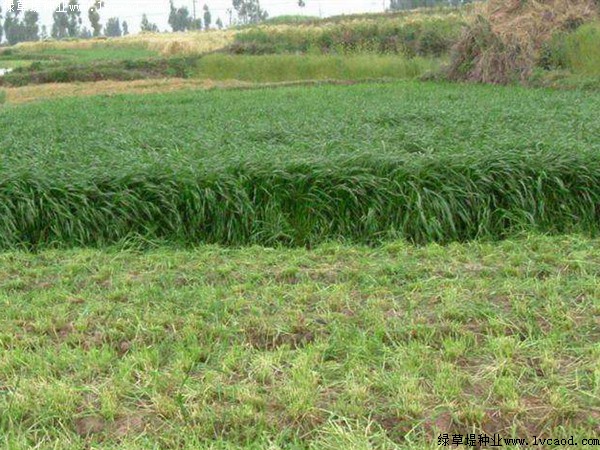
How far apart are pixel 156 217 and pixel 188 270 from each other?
5.13 ft

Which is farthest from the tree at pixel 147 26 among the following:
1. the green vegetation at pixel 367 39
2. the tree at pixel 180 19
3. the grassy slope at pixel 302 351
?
the grassy slope at pixel 302 351

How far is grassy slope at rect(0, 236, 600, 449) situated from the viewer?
8.27 ft

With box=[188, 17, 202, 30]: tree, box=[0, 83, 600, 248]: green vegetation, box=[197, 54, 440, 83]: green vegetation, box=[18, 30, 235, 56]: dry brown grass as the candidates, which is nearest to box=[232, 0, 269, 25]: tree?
A: box=[188, 17, 202, 30]: tree

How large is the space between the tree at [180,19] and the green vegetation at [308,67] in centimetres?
4723

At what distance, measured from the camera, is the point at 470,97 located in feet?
40.5

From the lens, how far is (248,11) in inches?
2616

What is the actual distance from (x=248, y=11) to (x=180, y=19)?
25.7ft

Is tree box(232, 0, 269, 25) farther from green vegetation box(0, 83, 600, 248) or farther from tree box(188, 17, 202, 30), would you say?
green vegetation box(0, 83, 600, 248)

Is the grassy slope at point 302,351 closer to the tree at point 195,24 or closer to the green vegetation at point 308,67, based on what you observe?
the green vegetation at point 308,67

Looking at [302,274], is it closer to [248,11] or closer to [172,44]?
[172,44]

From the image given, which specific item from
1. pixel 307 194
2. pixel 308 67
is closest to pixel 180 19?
pixel 308 67

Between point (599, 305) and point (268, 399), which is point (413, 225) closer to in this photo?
point (599, 305)

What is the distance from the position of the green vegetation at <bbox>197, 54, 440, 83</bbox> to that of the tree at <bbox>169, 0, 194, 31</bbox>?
4723 centimetres

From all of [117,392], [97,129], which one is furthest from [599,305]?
[97,129]
